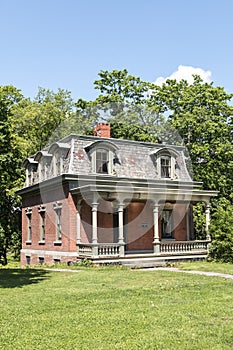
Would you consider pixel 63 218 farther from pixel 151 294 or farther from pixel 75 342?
pixel 75 342

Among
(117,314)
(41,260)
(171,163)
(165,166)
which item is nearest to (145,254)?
(165,166)

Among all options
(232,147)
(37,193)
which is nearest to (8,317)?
→ (37,193)

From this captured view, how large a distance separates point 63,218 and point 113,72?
19.6 m

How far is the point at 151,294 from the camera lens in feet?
40.5

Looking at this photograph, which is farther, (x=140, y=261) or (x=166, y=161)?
(x=166, y=161)

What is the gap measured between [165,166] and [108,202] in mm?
5098

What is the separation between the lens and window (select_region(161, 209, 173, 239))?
2739 centimetres

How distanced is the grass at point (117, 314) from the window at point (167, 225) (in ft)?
38.3

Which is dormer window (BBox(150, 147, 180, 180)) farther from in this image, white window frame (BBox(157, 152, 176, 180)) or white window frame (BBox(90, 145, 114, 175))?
white window frame (BBox(90, 145, 114, 175))

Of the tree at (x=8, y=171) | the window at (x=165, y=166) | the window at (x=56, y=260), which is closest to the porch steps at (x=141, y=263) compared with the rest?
the window at (x=56, y=260)

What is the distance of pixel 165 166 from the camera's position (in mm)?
27859

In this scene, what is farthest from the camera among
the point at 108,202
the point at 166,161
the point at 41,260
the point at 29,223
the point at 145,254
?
the point at 29,223

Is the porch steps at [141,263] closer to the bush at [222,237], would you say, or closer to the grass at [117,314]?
the bush at [222,237]

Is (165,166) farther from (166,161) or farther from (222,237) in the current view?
(222,237)
